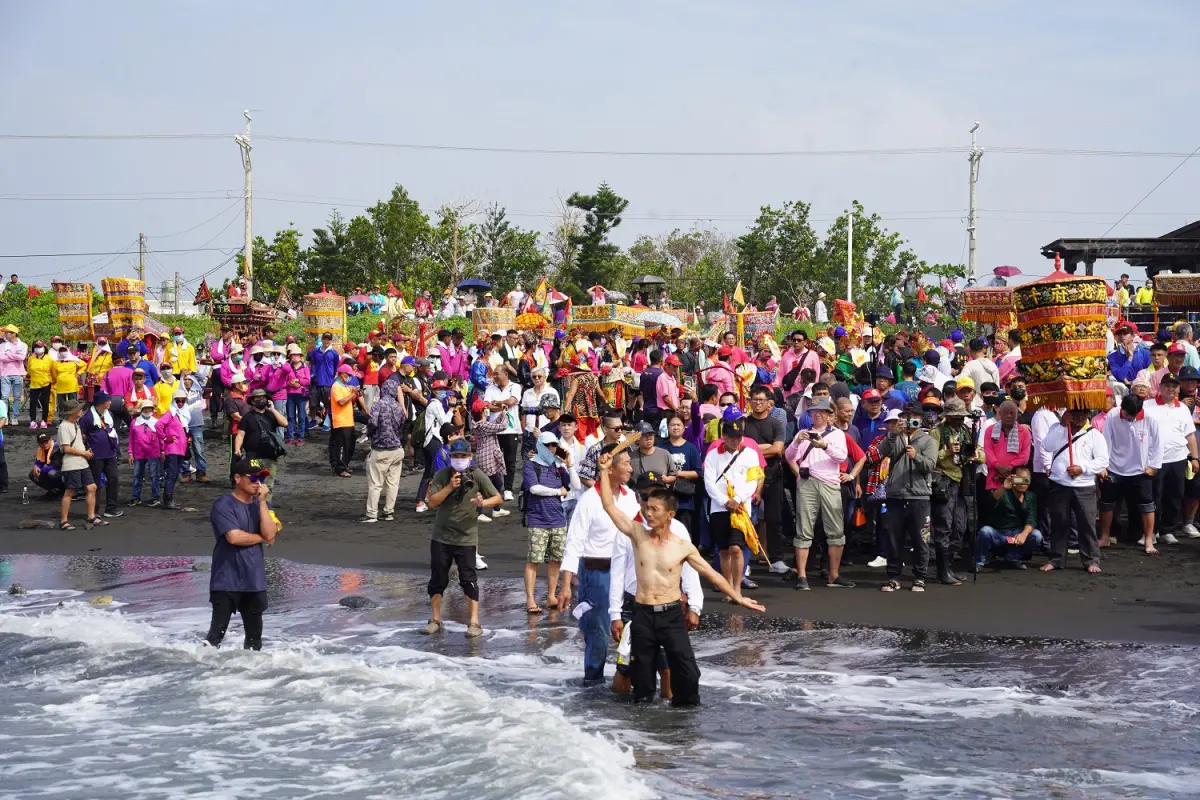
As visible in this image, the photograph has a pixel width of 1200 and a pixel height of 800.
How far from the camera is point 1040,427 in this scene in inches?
549

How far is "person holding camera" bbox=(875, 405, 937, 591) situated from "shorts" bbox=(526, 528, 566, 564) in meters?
3.38

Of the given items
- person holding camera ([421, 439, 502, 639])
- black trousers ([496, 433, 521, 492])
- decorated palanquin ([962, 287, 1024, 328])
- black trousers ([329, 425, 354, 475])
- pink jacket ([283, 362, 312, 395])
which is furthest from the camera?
decorated palanquin ([962, 287, 1024, 328])

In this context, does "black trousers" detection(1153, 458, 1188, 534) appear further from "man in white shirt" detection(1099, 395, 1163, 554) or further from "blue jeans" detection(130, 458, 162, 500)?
"blue jeans" detection(130, 458, 162, 500)

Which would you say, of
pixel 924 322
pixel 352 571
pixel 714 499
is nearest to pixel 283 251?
pixel 924 322

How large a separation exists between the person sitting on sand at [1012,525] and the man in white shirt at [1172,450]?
182 centimetres

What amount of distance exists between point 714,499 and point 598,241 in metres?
48.3

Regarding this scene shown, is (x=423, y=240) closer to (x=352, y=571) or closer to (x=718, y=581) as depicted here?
(x=352, y=571)

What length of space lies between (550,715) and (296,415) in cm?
1473

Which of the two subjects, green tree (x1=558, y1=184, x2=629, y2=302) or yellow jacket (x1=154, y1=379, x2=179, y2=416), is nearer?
yellow jacket (x1=154, y1=379, x2=179, y2=416)

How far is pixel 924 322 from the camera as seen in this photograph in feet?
126

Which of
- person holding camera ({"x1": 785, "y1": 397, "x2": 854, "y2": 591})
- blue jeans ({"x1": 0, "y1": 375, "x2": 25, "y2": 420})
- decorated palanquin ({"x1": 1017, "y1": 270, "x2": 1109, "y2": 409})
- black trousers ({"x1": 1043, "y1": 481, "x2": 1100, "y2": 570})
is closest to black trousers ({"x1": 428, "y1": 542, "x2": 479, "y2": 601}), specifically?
person holding camera ({"x1": 785, "y1": 397, "x2": 854, "y2": 591})

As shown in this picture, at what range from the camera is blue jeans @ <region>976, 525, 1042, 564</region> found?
13562mm

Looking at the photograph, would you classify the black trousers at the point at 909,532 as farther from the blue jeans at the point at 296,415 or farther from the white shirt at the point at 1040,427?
the blue jeans at the point at 296,415

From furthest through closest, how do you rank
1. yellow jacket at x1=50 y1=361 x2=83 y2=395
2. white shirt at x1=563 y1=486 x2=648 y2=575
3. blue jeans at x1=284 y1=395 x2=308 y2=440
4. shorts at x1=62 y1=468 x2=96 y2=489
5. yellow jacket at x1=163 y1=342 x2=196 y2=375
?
1. yellow jacket at x1=50 y1=361 x2=83 y2=395
2. yellow jacket at x1=163 y1=342 x2=196 y2=375
3. blue jeans at x1=284 y1=395 x2=308 y2=440
4. shorts at x1=62 y1=468 x2=96 y2=489
5. white shirt at x1=563 y1=486 x2=648 y2=575
